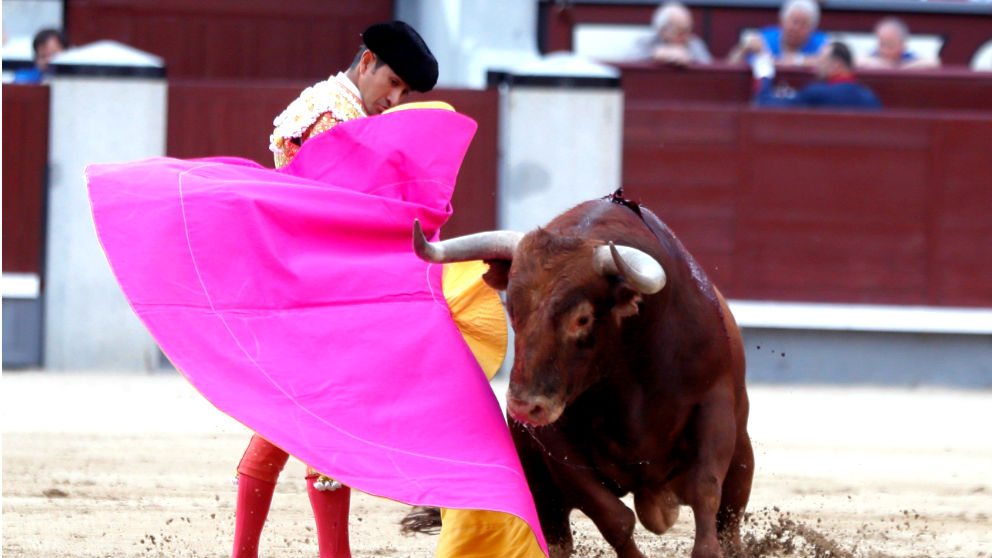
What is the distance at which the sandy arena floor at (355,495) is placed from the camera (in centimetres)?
371

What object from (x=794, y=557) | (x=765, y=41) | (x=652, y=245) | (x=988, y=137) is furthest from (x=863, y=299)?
(x=652, y=245)

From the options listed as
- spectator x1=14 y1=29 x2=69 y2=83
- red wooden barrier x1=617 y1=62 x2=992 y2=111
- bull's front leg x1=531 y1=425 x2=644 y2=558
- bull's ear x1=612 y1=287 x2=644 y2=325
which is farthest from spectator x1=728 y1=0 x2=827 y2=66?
bull's ear x1=612 y1=287 x2=644 y2=325

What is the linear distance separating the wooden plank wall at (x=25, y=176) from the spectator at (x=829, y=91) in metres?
3.36

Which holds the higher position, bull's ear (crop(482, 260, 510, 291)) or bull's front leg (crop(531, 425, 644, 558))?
bull's ear (crop(482, 260, 510, 291))

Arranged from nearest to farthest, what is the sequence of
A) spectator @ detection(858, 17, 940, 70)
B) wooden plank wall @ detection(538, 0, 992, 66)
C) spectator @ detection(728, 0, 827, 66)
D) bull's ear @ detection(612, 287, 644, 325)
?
bull's ear @ detection(612, 287, 644, 325), spectator @ detection(728, 0, 827, 66), spectator @ detection(858, 17, 940, 70), wooden plank wall @ detection(538, 0, 992, 66)

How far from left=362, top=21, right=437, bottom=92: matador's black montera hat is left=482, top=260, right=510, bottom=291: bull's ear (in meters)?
0.38

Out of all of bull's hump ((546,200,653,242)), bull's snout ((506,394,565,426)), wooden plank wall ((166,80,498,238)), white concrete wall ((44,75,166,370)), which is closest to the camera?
bull's snout ((506,394,565,426))

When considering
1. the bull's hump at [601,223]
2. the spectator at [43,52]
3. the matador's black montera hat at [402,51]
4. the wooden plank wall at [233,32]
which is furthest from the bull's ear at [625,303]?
the wooden plank wall at [233,32]

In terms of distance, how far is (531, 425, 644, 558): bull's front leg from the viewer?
306 cm

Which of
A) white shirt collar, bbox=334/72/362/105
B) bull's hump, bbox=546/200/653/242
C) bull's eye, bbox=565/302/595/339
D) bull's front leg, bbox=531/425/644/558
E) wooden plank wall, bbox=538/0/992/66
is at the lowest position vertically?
bull's front leg, bbox=531/425/644/558

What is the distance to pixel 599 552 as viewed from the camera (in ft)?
11.8

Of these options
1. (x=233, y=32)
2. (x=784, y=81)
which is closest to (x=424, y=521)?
(x=784, y=81)

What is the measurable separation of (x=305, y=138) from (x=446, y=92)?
4.15 meters

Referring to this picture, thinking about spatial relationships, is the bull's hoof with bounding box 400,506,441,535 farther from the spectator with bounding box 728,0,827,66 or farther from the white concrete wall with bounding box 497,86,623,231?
the spectator with bounding box 728,0,827,66
